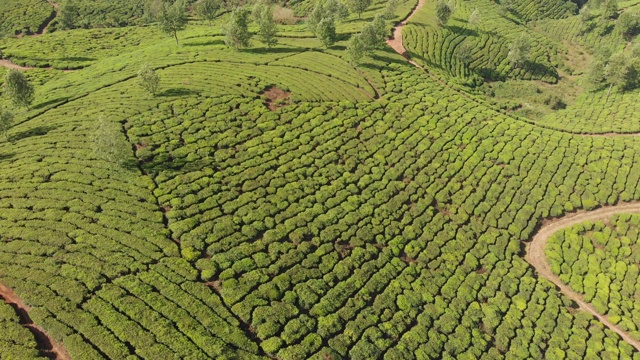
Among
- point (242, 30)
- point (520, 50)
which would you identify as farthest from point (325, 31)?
point (520, 50)

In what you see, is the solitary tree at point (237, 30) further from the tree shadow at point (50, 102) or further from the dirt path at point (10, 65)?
the dirt path at point (10, 65)

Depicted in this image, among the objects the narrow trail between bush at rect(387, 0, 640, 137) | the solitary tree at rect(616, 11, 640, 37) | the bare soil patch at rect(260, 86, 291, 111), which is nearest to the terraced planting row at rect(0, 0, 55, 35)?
the bare soil patch at rect(260, 86, 291, 111)

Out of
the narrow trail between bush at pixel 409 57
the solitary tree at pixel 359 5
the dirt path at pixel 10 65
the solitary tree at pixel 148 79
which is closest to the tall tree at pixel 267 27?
the narrow trail between bush at pixel 409 57

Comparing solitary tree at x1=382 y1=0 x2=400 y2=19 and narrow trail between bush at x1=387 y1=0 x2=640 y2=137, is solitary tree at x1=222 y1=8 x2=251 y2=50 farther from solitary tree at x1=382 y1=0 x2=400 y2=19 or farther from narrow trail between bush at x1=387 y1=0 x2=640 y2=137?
solitary tree at x1=382 y1=0 x2=400 y2=19

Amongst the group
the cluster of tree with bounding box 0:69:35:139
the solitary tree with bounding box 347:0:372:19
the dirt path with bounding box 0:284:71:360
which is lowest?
the dirt path with bounding box 0:284:71:360

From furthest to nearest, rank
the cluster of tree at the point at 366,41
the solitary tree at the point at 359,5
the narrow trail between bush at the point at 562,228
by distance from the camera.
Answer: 1. the solitary tree at the point at 359,5
2. the cluster of tree at the point at 366,41
3. the narrow trail between bush at the point at 562,228

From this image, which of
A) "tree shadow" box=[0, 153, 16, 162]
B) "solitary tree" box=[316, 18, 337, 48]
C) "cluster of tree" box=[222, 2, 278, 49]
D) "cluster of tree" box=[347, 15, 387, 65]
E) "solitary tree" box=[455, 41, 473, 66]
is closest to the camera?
"tree shadow" box=[0, 153, 16, 162]
